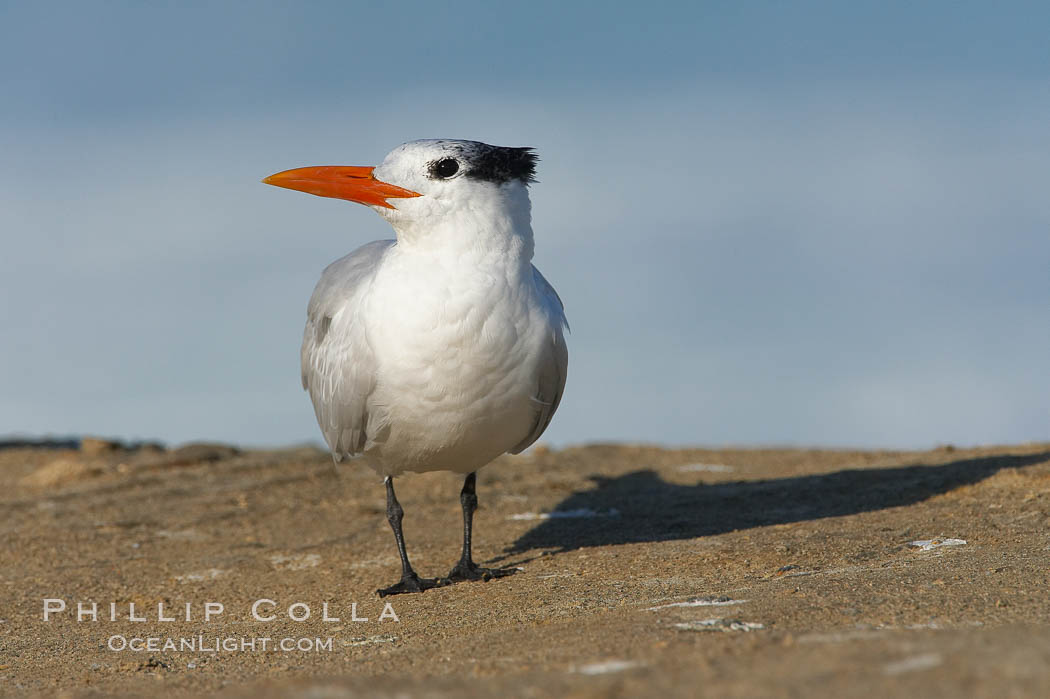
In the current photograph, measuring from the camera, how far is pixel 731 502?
8.47 m

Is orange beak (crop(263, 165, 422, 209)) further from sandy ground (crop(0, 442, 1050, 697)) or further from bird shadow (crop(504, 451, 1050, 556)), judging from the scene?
bird shadow (crop(504, 451, 1050, 556))

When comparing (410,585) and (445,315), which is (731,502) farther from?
(445,315)

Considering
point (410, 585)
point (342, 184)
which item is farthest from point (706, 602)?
point (342, 184)

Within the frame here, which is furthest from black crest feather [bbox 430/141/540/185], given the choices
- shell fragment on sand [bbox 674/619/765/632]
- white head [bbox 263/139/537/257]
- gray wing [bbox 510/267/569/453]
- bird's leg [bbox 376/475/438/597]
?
shell fragment on sand [bbox 674/619/765/632]

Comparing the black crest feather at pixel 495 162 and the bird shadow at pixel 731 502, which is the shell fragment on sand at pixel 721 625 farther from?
the bird shadow at pixel 731 502

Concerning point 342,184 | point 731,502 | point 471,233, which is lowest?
point 731,502

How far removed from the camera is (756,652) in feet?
10.9

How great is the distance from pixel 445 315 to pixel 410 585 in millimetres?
1944

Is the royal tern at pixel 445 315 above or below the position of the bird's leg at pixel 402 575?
above

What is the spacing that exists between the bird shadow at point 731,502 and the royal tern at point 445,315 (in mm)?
1739

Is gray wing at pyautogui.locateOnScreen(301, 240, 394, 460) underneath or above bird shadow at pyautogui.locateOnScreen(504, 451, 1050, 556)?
above

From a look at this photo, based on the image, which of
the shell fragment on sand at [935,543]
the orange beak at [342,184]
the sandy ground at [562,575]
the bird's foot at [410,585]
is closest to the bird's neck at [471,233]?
the orange beak at [342,184]

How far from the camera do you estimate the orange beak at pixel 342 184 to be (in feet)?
17.8

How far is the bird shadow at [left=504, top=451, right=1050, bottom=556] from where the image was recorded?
7.53 meters
